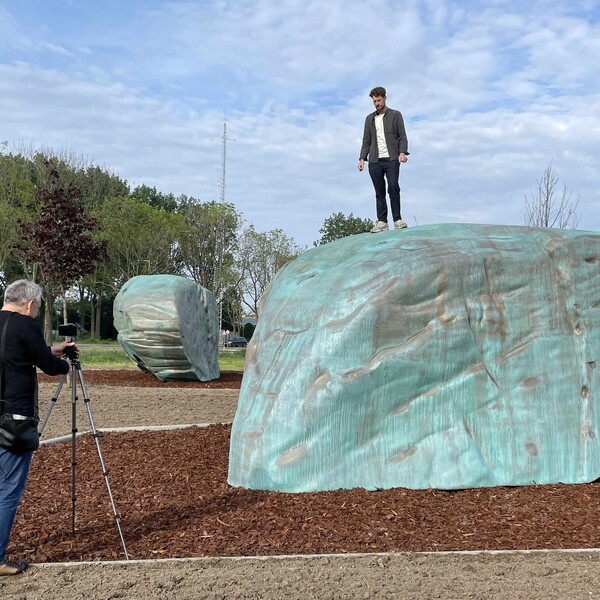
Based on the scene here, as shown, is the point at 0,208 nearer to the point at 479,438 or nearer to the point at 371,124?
the point at 371,124

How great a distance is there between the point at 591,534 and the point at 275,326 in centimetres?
304

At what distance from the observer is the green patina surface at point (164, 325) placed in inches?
595

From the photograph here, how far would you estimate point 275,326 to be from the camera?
6398mm

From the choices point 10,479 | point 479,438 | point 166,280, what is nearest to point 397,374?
point 479,438

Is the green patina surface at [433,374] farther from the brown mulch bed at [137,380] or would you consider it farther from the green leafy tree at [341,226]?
the green leafy tree at [341,226]

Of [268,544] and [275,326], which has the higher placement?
[275,326]

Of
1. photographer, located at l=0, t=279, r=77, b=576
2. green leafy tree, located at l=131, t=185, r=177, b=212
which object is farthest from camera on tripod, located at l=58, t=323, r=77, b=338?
green leafy tree, located at l=131, t=185, r=177, b=212

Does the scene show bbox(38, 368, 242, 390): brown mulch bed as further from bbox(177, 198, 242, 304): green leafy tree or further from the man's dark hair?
bbox(177, 198, 242, 304): green leafy tree

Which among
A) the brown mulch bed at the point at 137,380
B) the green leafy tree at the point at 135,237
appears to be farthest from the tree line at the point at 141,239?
the brown mulch bed at the point at 137,380

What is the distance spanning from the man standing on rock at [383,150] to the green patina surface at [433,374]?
6.20 feet

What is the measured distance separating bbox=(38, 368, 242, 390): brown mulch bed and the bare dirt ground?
879cm

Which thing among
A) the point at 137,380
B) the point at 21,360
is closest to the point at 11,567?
the point at 21,360

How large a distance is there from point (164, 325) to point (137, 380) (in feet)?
8.14

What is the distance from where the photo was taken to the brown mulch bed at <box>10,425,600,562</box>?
4.64m
